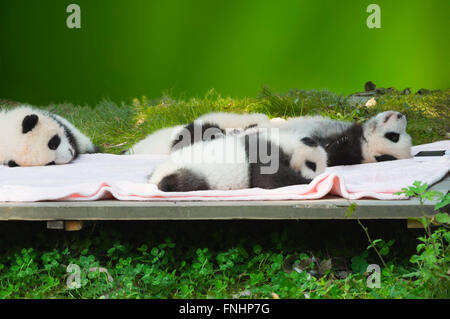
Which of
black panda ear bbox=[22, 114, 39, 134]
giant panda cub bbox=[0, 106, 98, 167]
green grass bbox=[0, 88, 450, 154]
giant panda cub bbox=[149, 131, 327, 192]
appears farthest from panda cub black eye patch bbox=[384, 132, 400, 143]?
black panda ear bbox=[22, 114, 39, 134]

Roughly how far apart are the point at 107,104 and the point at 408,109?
15.1 feet

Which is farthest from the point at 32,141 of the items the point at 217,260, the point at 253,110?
the point at 253,110

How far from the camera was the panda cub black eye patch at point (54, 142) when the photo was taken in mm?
5294

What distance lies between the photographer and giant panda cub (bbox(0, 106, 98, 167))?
5.17 meters

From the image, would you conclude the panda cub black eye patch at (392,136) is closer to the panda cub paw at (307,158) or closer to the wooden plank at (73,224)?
the panda cub paw at (307,158)

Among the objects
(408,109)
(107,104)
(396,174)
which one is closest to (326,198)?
(396,174)

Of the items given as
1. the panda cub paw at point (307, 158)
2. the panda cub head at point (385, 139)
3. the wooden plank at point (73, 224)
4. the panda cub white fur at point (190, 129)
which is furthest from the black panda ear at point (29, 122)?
the panda cub head at point (385, 139)

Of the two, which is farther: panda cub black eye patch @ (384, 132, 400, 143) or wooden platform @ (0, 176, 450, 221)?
panda cub black eye patch @ (384, 132, 400, 143)

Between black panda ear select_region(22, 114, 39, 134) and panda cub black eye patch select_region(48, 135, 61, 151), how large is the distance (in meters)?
0.21

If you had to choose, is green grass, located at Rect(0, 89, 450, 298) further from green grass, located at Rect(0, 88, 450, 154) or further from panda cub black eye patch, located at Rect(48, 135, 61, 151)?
green grass, located at Rect(0, 88, 450, 154)

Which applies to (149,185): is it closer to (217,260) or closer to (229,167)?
(229,167)

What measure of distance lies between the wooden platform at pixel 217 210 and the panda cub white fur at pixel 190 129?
5.98 ft

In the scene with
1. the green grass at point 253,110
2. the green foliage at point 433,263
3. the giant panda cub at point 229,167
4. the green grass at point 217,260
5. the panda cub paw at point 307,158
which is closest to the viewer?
the green foliage at point 433,263

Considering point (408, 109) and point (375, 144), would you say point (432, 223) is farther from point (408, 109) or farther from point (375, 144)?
point (408, 109)
